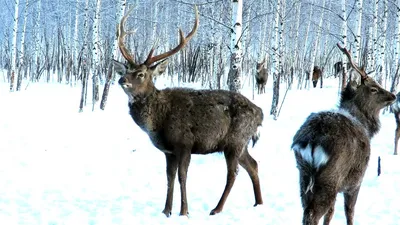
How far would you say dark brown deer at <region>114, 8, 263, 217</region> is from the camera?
5320 mm

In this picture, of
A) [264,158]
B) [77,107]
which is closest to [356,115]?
[264,158]

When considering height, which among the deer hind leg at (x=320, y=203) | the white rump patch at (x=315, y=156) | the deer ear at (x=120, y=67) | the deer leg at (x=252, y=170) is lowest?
the deer leg at (x=252, y=170)

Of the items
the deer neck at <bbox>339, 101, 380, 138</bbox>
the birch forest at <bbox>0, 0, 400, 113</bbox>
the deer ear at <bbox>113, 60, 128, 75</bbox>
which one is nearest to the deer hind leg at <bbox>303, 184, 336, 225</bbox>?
the deer neck at <bbox>339, 101, 380, 138</bbox>

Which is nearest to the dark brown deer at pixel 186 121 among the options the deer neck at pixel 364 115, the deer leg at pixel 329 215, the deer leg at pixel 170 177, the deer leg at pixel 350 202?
the deer leg at pixel 170 177

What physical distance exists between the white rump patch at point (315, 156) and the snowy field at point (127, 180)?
1.38 m

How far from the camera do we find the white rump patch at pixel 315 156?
3.82 metres

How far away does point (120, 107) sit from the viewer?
15523mm

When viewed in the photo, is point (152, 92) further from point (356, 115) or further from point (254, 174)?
point (356, 115)

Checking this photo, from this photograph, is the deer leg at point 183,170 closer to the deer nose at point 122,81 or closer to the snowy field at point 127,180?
the snowy field at point 127,180

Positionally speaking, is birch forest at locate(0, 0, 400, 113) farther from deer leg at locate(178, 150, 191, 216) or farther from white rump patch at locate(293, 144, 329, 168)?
white rump patch at locate(293, 144, 329, 168)

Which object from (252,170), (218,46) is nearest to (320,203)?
(252,170)

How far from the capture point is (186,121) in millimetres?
5367

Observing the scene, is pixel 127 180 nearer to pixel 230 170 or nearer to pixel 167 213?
pixel 167 213

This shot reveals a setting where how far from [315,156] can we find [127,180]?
3.92m
